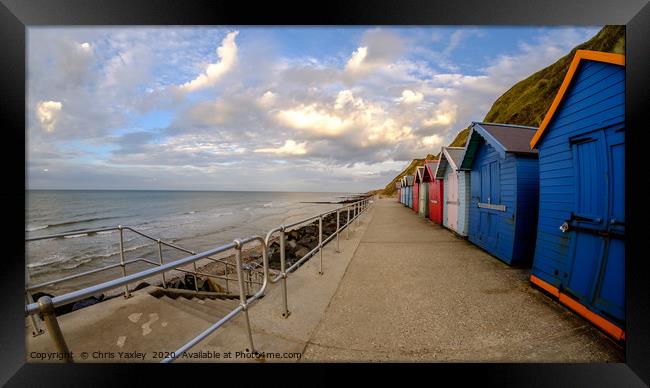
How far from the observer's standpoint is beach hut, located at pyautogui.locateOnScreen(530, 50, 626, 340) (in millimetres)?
2750

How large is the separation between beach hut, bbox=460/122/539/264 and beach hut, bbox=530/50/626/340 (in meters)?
1.12

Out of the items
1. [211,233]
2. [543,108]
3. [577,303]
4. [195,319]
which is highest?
[543,108]

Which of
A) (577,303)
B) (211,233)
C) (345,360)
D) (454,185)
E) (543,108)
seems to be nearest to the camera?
(345,360)

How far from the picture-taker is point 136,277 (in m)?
1.61

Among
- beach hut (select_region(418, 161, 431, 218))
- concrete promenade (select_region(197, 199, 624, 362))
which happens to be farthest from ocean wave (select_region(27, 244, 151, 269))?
beach hut (select_region(418, 161, 431, 218))

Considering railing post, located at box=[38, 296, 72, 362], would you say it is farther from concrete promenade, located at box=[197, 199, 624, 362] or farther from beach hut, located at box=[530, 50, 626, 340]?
beach hut, located at box=[530, 50, 626, 340]

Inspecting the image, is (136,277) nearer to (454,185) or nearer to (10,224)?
(10,224)

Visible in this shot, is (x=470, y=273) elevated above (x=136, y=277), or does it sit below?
below

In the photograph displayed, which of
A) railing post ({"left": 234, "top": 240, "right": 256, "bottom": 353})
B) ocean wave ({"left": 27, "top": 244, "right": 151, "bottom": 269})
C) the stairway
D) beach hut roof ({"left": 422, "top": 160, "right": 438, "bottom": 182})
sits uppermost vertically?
beach hut roof ({"left": 422, "top": 160, "right": 438, "bottom": 182})

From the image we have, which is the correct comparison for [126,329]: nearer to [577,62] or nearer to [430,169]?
[577,62]

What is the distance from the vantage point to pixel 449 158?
30.1ft

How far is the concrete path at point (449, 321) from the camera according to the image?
2510mm

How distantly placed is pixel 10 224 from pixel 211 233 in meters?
19.7

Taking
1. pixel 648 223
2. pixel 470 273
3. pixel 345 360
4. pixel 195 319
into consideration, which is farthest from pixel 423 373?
pixel 470 273
